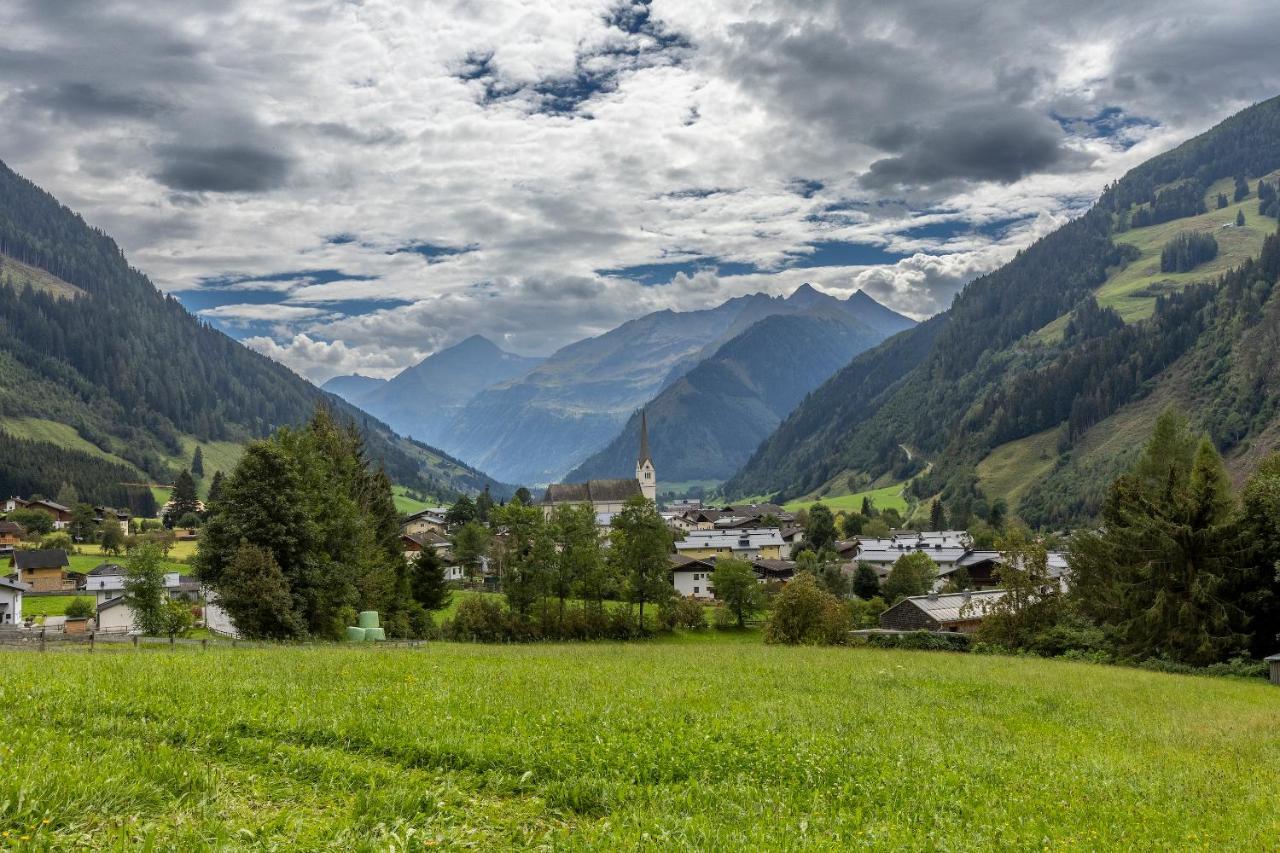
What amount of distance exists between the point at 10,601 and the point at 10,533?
256 ft

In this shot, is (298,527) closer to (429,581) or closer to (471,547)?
(429,581)

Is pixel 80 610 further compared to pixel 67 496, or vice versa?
pixel 67 496

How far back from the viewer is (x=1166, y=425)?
284ft

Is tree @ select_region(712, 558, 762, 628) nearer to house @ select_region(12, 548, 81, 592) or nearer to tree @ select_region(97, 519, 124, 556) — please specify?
house @ select_region(12, 548, 81, 592)

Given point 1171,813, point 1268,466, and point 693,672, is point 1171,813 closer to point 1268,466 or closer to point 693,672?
point 693,672

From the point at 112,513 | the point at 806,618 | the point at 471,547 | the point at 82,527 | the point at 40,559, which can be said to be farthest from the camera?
the point at 112,513

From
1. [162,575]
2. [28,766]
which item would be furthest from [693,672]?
[162,575]

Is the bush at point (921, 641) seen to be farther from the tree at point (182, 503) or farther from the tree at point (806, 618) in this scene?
the tree at point (182, 503)

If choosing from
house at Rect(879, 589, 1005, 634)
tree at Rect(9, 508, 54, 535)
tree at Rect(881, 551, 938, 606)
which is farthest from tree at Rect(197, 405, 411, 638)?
tree at Rect(9, 508, 54, 535)

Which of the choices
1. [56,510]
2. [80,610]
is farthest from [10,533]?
[80,610]

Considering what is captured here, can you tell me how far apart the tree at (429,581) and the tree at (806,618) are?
1222 inches

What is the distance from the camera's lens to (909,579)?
325ft

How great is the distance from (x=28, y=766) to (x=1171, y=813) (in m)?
15.1

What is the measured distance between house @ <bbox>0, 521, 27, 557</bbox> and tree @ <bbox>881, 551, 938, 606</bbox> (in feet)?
451
